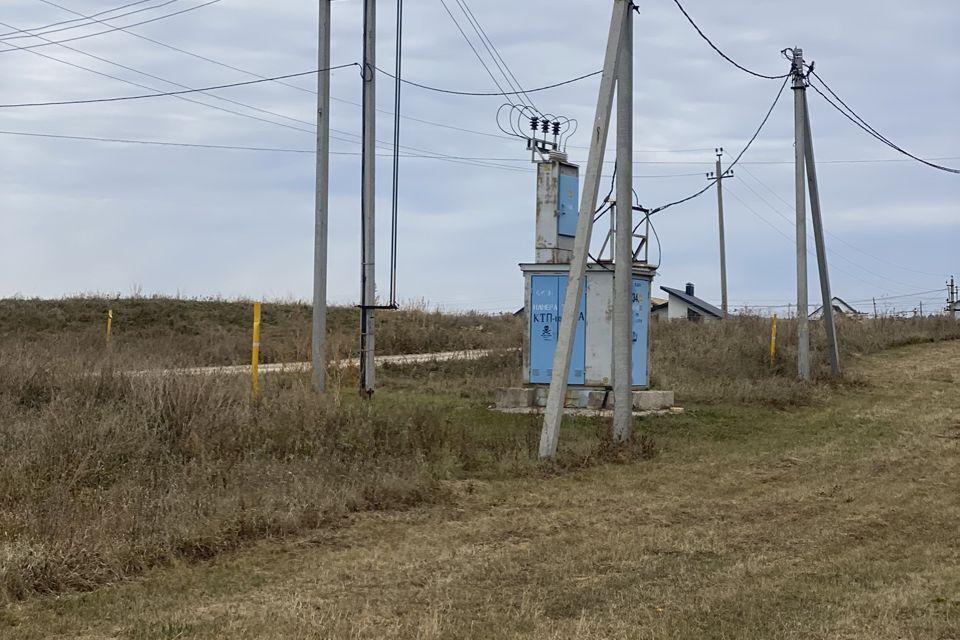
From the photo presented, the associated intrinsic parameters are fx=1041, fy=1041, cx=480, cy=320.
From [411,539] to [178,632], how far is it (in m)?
3.13

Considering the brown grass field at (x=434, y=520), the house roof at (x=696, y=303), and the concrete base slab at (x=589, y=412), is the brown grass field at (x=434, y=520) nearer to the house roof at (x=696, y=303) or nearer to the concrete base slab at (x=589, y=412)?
the concrete base slab at (x=589, y=412)

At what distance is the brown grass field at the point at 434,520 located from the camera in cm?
632

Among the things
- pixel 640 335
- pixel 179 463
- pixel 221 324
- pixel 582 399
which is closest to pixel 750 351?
pixel 640 335

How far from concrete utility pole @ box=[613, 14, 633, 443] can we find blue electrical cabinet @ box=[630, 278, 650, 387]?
469 cm

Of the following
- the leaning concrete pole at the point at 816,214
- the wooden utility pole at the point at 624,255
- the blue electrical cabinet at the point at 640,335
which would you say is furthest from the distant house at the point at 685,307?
the wooden utility pole at the point at 624,255

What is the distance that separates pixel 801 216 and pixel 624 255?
11.8 metres

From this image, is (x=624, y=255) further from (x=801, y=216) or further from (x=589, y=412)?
(x=801, y=216)

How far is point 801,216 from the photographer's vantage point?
80.6ft

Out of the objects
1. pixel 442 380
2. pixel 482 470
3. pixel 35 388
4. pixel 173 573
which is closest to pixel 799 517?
pixel 482 470

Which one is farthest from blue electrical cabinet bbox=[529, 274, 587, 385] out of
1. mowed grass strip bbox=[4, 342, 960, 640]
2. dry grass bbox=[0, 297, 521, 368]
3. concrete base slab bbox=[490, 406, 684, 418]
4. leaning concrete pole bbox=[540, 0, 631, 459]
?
dry grass bbox=[0, 297, 521, 368]

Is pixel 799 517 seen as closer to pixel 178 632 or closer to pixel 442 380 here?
pixel 178 632

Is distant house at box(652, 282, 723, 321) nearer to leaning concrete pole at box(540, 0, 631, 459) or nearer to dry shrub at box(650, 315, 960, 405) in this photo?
dry shrub at box(650, 315, 960, 405)

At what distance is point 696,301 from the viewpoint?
65625mm

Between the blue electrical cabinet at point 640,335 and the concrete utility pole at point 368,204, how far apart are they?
4.79m
